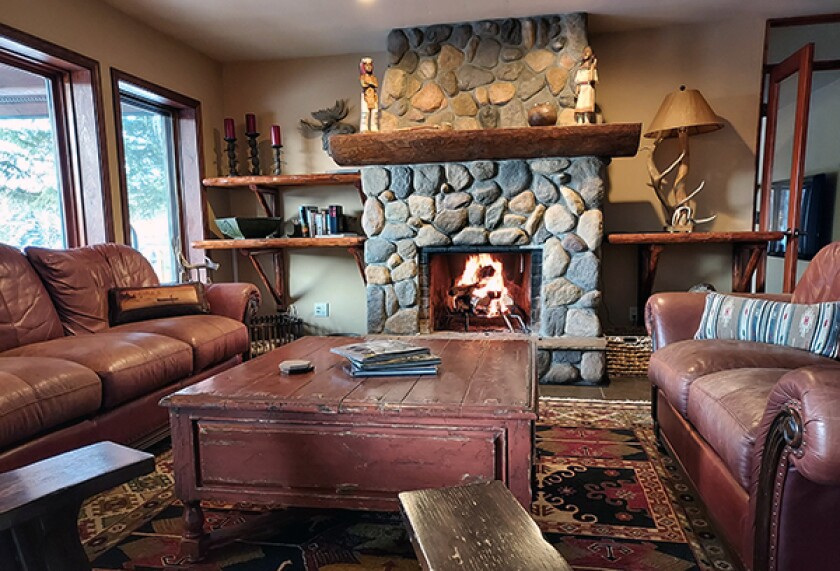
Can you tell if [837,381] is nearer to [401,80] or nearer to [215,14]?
[401,80]

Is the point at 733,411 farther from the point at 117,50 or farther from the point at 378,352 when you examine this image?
the point at 117,50

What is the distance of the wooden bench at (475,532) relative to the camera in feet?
2.56

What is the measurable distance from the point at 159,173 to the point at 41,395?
262cm

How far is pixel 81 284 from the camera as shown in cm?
260

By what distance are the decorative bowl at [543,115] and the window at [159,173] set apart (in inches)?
97.8

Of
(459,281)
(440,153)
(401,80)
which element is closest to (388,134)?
(440,153)

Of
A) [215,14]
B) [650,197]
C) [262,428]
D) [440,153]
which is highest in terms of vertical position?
[215,14]

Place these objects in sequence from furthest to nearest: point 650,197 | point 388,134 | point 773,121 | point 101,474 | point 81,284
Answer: point 650,197 < point 773,121 < point 388,134 < point 81,284 < point 101,474

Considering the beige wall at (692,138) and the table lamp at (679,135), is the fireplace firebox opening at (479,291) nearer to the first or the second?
the beige wall at (692,138)

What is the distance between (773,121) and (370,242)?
2.86 m

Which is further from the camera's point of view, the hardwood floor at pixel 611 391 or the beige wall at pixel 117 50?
the hardwood floor at pixel 611 391

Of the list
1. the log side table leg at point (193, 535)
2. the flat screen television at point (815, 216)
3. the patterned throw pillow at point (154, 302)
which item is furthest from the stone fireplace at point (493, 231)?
the flat screen television at point (815, 216)

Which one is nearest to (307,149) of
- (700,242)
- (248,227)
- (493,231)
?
(248,227)

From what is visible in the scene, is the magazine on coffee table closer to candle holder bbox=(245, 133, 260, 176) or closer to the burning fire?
the burning fire
